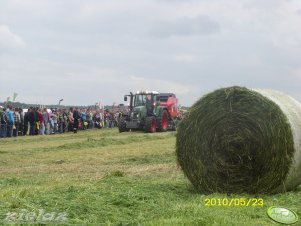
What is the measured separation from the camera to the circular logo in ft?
21.8

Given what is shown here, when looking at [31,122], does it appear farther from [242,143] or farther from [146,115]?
[242,143]

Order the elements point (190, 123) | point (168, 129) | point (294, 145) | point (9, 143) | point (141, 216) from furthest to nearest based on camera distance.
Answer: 1. point (168, 129)
2. point (9, 143)
3. point (190, 123)
4. point (294, 145)
5. point (141, 216)

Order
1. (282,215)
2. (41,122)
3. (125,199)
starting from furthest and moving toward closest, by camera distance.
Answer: (41,122)
(125,199)
(282,215)

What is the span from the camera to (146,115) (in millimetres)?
32938

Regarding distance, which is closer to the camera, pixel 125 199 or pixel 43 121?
pixel 125 199

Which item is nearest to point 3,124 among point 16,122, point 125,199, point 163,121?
point 16,122

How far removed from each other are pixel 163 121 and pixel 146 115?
64.1 inches

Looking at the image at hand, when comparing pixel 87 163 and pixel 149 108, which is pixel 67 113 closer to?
pixel 149 108

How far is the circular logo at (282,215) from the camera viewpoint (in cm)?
664

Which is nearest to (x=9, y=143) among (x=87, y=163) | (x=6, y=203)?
(x=87, y=163)

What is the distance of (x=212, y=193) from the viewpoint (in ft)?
29.6

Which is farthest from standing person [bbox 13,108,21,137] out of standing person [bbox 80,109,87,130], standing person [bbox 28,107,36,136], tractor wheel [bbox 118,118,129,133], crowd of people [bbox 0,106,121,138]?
standing person [bbox 80,109,87,130]

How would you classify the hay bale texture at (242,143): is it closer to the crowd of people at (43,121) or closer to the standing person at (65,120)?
the crowd of people at (43,121)

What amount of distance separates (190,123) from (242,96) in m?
1.03
